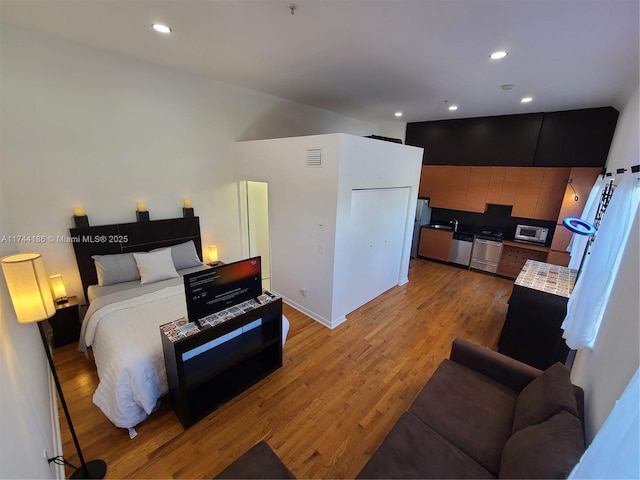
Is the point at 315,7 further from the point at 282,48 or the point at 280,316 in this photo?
the point at 280,316

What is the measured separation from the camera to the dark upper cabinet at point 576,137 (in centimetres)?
425

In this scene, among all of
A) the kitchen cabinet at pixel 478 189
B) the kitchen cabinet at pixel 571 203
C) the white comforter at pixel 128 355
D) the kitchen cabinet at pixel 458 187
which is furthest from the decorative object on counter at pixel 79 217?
the kitchen cabinet at pixel 571 203

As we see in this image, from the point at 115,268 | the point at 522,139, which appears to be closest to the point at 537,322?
the point at 522,139

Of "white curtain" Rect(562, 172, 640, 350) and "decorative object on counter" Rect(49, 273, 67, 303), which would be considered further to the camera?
"decorative object on counter" Rect(49, 273, 67, 303)

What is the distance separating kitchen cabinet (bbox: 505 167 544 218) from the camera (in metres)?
4.79

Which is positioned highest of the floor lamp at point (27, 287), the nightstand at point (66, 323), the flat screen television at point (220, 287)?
the floor lamp at point (27, 287)

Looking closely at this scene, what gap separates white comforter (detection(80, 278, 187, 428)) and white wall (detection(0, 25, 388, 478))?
36 cm

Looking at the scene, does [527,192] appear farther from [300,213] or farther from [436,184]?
[300,213]

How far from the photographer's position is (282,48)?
8.54ft

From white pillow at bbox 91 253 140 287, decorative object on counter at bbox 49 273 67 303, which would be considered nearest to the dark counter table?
white pillow at bbox 91 253 140 287

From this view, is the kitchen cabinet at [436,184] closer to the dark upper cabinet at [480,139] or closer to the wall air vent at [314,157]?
the dark upper cabinet at [480,139]


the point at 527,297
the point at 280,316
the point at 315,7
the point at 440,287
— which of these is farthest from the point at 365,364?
the point at 315,7

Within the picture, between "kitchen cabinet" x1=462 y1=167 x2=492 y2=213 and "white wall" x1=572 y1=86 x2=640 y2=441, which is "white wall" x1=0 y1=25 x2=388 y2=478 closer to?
"white wall" x1=572 y1=86 x2=640 y2=441

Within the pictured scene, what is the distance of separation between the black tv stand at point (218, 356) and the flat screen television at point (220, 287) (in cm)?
11
